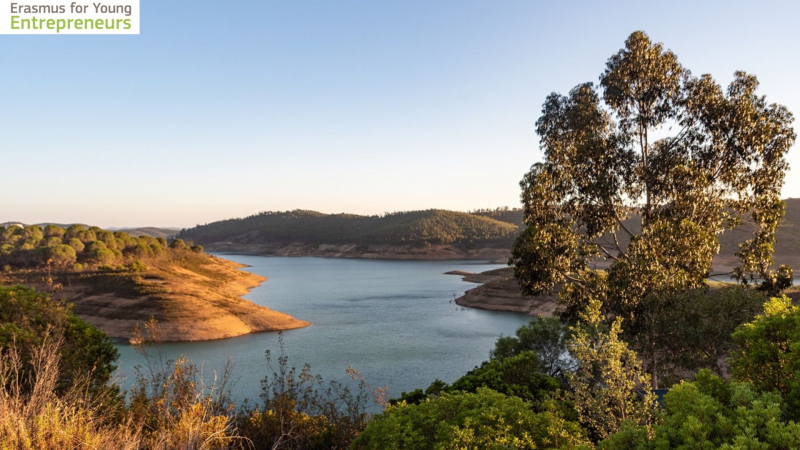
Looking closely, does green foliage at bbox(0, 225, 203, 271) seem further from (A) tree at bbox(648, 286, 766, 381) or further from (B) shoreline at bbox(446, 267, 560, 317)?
(A) tree at bbox(648, 286, 766, 381)

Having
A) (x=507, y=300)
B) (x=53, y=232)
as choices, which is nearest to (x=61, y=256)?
(x=53, y=232)

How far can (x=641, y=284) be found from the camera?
20016mm

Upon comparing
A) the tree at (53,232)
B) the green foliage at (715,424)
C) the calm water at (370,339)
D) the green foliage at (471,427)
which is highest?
the tree at (53,232)

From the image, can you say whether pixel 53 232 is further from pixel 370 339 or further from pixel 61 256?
pixel 370 339

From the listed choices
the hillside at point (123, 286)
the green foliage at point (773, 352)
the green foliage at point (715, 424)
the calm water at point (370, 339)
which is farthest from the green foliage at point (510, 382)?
the hillside at point (123, 286)

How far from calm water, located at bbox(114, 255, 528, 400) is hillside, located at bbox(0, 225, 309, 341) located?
424 centimetres

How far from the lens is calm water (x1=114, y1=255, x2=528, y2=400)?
44.3 metres

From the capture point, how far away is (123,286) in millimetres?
69312

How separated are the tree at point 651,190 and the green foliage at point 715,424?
12.2 metres

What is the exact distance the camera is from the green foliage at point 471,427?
11.7 metres

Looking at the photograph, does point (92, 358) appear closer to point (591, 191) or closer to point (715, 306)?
point (591, 191)

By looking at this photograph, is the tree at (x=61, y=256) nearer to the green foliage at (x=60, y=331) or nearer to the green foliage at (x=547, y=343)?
the green foliage at (x=60, y=331)

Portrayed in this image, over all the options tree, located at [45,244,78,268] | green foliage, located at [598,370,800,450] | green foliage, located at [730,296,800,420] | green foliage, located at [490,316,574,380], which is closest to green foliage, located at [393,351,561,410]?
green foliage, located at [730,296,800,420]

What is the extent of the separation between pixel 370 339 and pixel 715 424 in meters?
53.1
